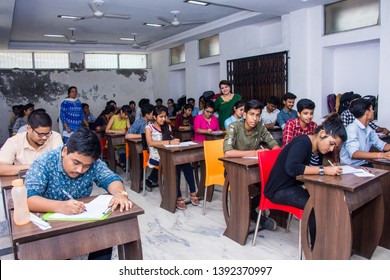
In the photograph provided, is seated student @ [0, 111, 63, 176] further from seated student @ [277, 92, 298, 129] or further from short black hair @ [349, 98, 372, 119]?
seated student @ [277, 92, 298, 129]

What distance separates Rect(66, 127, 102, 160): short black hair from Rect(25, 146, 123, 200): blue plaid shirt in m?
0.15

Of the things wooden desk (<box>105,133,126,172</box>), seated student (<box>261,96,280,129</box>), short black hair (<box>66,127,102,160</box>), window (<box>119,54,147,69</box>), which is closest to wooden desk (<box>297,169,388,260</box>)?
short black hair (<box>66,127,102,160</box>)

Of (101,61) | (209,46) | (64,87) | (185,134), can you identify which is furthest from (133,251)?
(101,61)

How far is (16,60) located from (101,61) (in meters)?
2.24

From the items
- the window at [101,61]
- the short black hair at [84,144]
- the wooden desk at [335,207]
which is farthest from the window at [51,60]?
the wooden desk at [335,207]

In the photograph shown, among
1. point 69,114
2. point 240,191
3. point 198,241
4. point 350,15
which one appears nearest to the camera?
point 240,191

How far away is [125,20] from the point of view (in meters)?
6.67

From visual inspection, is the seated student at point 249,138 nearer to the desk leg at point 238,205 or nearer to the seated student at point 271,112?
the desk leg at point 238,205

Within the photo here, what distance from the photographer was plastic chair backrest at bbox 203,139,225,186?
10.3ft

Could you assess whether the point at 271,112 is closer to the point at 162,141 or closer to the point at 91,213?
the point at 162,141

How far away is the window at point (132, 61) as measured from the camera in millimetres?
10453

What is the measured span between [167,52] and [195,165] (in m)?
6.31

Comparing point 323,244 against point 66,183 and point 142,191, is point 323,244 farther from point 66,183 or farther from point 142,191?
point 142,191

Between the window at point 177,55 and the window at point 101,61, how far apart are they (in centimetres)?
185
